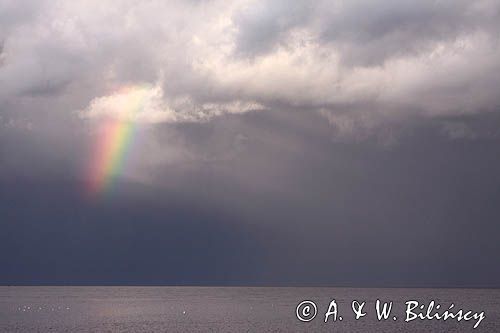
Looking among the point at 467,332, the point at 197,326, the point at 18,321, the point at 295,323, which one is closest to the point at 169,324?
the point at 197,326

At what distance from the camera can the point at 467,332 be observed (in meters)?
151

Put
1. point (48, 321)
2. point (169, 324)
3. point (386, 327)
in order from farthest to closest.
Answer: point (48, 321) < point (169, 324) < point (386, 327)

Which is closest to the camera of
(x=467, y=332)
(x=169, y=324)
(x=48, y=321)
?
(x=467, y=332)

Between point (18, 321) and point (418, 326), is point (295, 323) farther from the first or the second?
point (18, 321)

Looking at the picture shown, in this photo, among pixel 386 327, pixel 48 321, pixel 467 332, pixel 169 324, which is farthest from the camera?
pixel 48 321

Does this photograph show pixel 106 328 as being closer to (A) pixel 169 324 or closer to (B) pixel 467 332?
(A) pixel 169 324

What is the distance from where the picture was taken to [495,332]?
15375cm

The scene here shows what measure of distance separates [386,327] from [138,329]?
65.5m

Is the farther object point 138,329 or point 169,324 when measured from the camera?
point 169,324

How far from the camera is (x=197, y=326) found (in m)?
170

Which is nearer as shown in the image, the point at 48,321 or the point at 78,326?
the point at 78,326

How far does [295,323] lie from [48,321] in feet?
247

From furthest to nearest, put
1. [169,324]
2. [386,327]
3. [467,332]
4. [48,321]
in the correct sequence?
[48,321] < [169,324] < [386,327] < [467,332]

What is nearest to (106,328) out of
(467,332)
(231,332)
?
(231,332)
